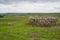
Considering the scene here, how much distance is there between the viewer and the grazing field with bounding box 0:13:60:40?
2365 millimetres

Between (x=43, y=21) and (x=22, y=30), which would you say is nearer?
(x=22, y=30)

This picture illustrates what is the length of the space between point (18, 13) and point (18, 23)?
0.68 ft

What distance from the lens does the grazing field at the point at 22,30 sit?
93.1 inches

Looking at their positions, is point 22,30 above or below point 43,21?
below

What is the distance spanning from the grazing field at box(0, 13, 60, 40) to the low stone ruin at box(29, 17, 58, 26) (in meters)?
0.08

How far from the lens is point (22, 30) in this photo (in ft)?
8.25

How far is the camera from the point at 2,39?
2.33 meters

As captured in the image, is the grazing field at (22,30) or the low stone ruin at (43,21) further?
the low stone ruin at (43,21)


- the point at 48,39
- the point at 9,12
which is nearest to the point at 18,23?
the point at 9,12

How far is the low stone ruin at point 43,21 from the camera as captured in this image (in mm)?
2688

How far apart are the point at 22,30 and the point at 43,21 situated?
55 centimetres

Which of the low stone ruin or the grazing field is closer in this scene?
the grazing field

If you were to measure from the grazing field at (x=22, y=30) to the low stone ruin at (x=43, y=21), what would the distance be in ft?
0.26

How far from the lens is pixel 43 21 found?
282 centimetres
